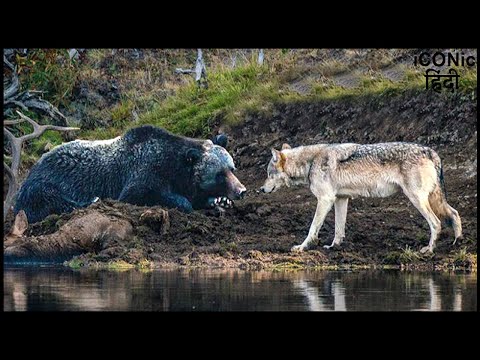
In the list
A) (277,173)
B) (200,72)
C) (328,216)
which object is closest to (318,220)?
(277,173)

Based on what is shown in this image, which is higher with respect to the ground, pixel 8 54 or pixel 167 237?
pixel 8 54

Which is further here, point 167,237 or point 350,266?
point 167,237

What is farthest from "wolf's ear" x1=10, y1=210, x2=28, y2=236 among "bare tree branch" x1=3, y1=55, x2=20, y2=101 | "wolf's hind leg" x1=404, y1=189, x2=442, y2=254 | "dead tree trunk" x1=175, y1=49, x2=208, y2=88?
"dead tree trunk" x1=175, y1=49, x2=208, y2=88

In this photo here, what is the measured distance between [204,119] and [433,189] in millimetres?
10306

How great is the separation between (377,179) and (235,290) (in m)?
4.85

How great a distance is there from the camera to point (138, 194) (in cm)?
2092

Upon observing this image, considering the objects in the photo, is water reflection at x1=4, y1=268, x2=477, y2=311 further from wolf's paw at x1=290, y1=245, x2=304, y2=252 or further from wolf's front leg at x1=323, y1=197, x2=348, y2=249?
wolf's front leg at x1=323, y1=197, x2=348, y2=249

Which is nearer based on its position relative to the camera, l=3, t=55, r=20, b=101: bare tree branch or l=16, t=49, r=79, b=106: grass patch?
l=3, t=55, r=20, b=101: bare tree branch

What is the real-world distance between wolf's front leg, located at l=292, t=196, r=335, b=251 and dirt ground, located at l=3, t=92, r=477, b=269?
7.4 inches

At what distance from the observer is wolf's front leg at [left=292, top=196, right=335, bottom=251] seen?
730 inches

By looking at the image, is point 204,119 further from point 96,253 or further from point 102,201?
point 96,253

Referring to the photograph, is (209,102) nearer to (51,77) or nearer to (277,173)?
(51,77)

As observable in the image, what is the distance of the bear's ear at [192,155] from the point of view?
2116 centimetres

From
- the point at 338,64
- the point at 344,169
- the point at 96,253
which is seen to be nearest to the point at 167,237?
the point at 96,253
